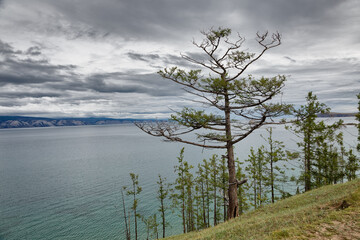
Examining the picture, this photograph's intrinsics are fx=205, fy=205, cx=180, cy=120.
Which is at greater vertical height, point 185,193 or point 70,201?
point 185,193

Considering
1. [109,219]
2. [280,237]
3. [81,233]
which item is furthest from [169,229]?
[280,237]

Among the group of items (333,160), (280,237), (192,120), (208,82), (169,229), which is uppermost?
(208,82)

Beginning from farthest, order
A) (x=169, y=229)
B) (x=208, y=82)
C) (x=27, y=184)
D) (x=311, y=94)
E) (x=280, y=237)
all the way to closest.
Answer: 1. (x=27, y=184)
2. (x=169, y=229)
3. (x=311, y=94)
4. (x=208, y=82)
5. (x=280, y=237)

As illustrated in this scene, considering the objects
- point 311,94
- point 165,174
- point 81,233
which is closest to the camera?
point 311,94

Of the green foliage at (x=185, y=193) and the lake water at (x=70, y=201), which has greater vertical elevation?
the green foliage at (x=185, y=193)

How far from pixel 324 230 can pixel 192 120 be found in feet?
29.4

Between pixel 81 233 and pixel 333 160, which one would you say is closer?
pixel 333 160

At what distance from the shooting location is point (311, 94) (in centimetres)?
2508

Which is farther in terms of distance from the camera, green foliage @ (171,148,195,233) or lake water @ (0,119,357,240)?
lake water @ (0,119,357,240)

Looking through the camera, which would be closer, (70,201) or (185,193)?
(185,193)

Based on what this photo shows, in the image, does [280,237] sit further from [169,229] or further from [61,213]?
[61,213]

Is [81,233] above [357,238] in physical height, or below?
below

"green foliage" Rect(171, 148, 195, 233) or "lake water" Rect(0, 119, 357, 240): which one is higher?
"green foliage" Rect(171, 148, 195, 233)

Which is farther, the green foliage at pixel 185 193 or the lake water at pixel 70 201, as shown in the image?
the lake water at pixel 70 201
